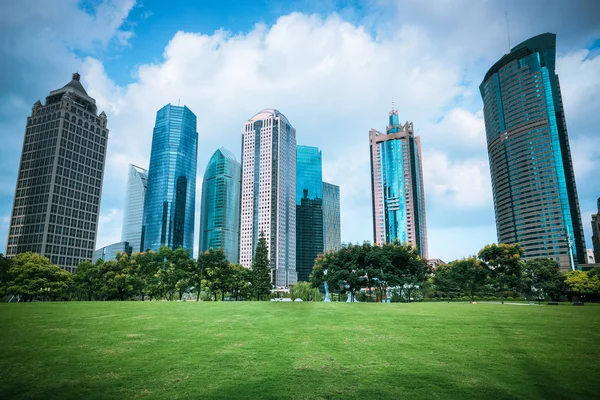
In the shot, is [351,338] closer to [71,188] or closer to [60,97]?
[71,188]

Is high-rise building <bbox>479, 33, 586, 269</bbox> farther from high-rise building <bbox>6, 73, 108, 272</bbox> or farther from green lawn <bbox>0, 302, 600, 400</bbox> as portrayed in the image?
high-rise building <bbox>6, 73, 108, 272</bbox>

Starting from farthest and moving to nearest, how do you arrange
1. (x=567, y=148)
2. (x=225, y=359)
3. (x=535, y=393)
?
(x=567, y=148)
(x=225, y=359)
(x=535, y=393)

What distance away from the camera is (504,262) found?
50219 mm

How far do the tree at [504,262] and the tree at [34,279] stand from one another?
2364 inches

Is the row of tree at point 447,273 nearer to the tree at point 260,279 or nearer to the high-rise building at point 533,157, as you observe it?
the tree at point 260,279

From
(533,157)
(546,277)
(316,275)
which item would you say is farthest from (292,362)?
(533,157)

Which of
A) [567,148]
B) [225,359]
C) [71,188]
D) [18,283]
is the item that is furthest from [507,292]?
[71,188]

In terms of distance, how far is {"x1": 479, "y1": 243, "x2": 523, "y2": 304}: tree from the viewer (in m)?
49.8

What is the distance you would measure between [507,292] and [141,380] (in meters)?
78.0

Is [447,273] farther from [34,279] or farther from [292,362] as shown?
[34,279]

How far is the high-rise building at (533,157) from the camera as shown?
14362 centimetres

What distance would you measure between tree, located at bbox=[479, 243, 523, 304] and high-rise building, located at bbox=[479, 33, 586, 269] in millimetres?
116479

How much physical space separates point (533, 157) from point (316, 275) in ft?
461

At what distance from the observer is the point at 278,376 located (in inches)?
311
